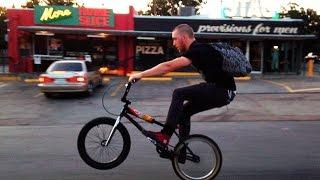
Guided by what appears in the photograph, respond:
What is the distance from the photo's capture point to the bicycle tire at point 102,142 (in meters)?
6.54

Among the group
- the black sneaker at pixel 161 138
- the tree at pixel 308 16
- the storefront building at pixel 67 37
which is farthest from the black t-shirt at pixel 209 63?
the tree at pixel 308 16

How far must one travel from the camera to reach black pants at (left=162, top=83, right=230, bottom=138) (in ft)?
20.6

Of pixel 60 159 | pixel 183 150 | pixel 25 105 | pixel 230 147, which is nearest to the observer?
pixel 183 150

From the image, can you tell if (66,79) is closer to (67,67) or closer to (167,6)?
(67,67)

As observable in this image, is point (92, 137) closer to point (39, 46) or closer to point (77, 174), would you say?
point (77, 174)

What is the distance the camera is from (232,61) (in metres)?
6.25

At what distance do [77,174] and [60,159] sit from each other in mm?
1218

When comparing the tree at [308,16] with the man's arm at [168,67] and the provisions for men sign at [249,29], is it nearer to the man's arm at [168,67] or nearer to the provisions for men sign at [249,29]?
the provisions for men sign at [249,29]

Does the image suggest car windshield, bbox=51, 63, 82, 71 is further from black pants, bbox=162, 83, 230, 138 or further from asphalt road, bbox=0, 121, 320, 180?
black pants, bbox=162, 83, 230, 138

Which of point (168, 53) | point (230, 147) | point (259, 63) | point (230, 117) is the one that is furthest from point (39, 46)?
point (230, 147)

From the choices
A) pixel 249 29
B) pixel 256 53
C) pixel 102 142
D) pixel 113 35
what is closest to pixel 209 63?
pixel 102 142

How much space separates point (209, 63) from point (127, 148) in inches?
59.8

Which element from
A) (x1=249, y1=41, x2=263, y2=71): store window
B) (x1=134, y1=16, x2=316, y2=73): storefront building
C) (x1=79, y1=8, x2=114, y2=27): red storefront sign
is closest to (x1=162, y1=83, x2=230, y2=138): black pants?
(x1=134, y1=16, x2=316, y2=73): storefront building

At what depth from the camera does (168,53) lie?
35344mm
